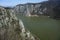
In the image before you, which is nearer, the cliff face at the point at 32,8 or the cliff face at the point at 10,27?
the cliff face at the point at 10,27

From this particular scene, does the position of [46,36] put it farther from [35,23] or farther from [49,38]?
[35,23]

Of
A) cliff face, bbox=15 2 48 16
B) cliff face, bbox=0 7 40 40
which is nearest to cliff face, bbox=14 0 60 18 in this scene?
cliff face, bbox=15 2 48 16

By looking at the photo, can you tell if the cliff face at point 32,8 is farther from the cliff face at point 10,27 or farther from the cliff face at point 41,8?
the cliff face at point 10,27

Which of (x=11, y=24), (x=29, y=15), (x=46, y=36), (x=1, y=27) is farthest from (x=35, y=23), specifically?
(x=1, y=27)

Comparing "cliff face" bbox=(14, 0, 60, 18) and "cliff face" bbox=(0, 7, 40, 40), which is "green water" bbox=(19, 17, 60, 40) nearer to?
"cliff face" bbox=(14, 0, 60, 18)

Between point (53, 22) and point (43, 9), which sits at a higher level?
point (43, 9)

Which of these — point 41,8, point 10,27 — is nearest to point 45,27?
point 41,8

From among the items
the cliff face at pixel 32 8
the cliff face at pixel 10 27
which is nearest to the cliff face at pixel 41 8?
the cliff face at pixel 32 8
